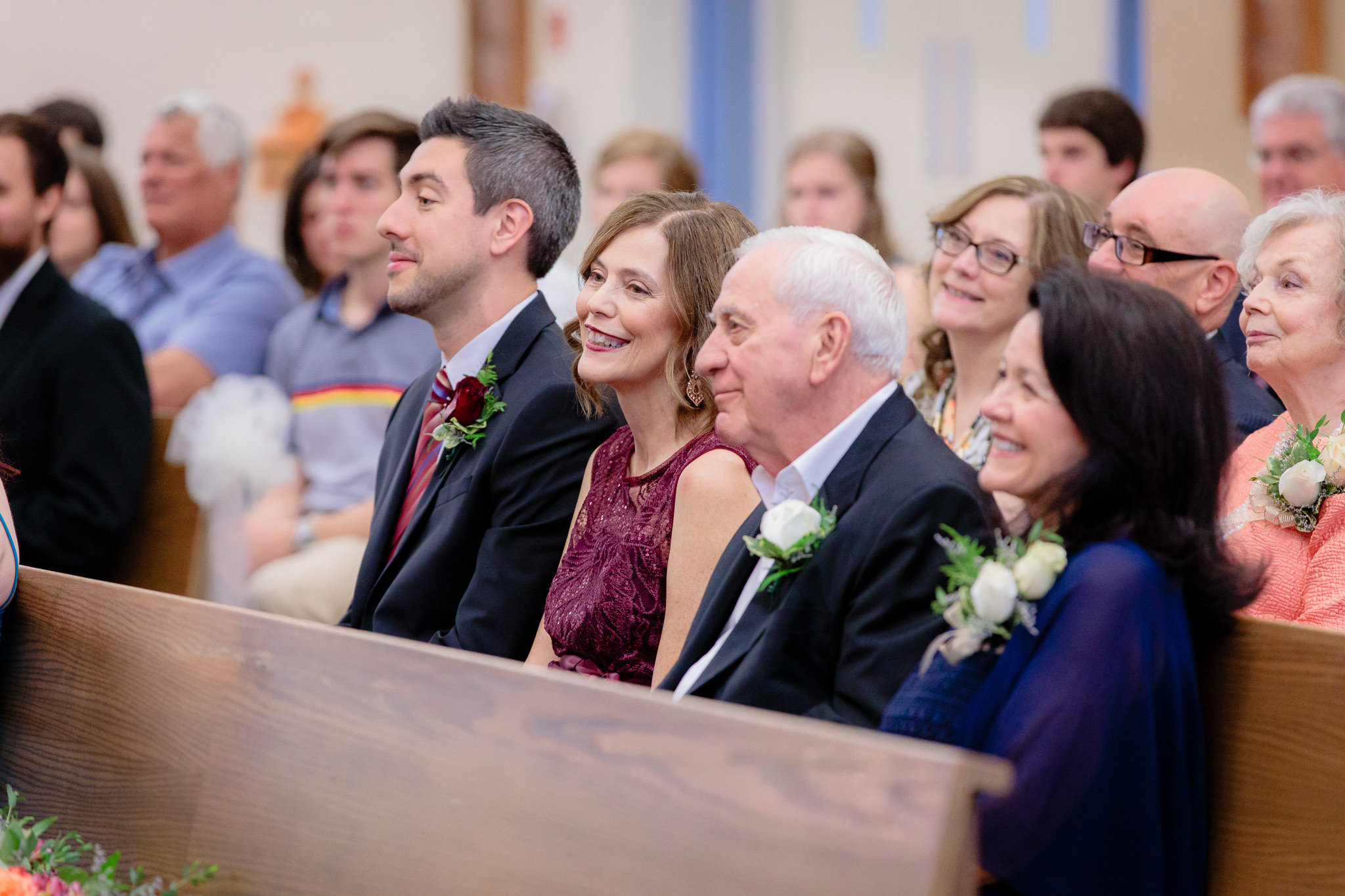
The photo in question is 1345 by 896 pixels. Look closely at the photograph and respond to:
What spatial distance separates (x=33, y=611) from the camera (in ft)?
8.34

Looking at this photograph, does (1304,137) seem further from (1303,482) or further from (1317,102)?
(1303,482)

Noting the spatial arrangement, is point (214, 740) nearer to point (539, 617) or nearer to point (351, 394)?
point (539, 617)

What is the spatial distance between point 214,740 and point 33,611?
0.67 metres

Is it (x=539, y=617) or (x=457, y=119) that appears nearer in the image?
(x=539, y=617)

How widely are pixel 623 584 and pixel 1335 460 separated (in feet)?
3.90

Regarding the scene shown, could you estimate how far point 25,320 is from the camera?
13.3ft

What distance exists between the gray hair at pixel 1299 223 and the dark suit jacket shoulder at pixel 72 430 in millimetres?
2836

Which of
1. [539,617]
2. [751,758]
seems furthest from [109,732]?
[751,758]

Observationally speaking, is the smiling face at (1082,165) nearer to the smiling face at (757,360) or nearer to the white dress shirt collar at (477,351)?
the white dress shirt collar at (477,351)

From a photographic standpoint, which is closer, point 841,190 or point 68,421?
point 68,421

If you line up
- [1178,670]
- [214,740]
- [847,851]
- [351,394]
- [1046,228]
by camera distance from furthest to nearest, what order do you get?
1. [351,394]
2. [1046,228]
3. [214,740]
4. [1178,670]
5. [847,851]

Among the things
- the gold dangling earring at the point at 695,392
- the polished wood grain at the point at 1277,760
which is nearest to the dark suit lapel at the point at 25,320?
the gold dangling earring at the point at 695,392

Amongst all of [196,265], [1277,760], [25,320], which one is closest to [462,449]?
[1277,760]

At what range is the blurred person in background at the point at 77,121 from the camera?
6.26 metres
